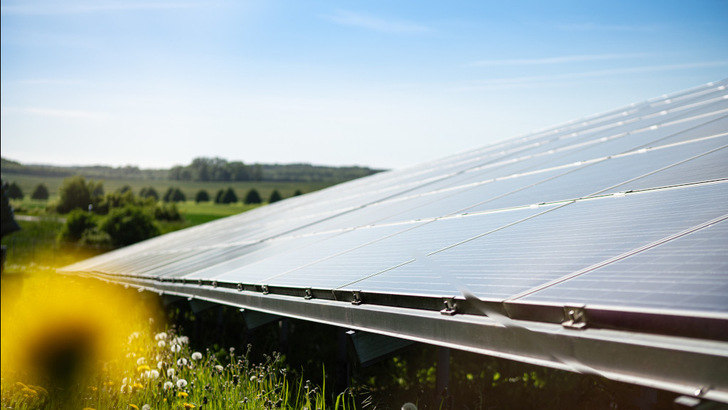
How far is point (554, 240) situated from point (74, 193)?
345 feet

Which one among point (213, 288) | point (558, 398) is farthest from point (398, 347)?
point (213, 288)

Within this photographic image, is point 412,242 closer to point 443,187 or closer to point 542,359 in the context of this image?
point 542,359

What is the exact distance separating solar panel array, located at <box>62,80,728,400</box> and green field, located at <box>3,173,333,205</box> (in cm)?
11479

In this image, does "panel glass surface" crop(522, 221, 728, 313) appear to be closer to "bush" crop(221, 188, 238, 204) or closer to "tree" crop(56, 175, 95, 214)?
"tree" crop(56, 175, 95, 214)

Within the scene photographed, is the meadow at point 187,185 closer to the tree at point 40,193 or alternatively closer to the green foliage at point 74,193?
the tree at point 40,193

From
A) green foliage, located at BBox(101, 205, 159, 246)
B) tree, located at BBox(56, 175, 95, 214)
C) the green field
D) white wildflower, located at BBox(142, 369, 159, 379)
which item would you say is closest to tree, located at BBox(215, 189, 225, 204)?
the green field

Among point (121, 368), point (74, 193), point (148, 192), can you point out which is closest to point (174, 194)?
point (148, 192)

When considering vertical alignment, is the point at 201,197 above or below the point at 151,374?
below

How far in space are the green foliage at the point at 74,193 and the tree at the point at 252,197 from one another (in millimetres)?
33279

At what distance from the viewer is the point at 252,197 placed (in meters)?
125

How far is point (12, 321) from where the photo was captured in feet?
42.4

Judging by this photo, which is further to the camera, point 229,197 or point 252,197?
point 229,197

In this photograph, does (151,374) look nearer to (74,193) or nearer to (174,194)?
(74,193)

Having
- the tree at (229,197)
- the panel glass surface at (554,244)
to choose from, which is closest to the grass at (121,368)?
the panel glass surface at (554,244)
